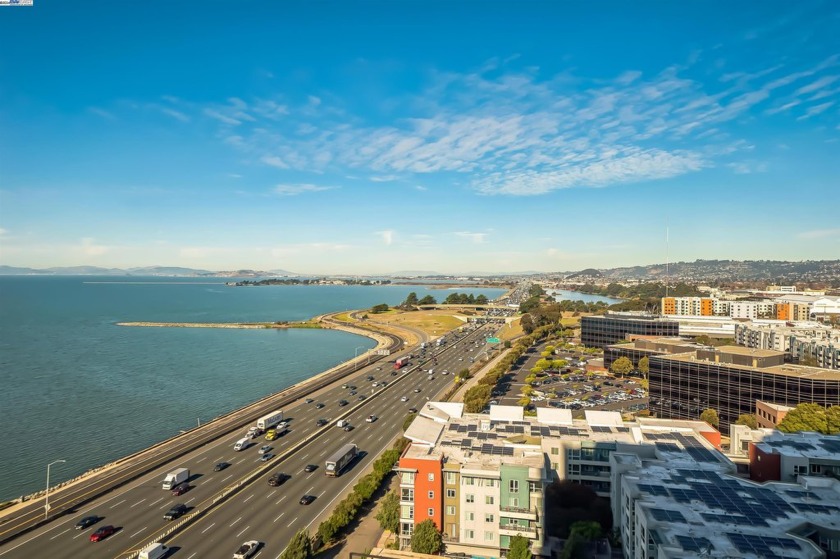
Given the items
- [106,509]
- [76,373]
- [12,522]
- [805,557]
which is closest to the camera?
[805,557]

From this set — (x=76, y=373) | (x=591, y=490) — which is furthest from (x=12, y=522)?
(x=76, y=373)

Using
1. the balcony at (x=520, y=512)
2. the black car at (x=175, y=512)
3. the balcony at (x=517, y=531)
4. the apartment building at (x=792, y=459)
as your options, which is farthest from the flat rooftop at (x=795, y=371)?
the black car at (x=175, y=512)

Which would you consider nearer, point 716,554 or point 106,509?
point 716,554

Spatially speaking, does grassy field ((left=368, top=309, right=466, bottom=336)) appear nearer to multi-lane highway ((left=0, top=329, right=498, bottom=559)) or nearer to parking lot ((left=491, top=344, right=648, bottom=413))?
parking lot ((left=491, top=344, right=648, bottom=413))

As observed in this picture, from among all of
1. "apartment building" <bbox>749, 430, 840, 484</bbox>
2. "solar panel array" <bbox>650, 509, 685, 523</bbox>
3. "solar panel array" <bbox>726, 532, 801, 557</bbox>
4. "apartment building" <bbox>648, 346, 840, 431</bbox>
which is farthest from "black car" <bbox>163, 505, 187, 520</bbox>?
"apartment building" <bbox>648, 346, 840, 431</bbox>

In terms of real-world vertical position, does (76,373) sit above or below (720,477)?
below

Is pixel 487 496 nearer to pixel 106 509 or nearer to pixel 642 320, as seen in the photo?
pixel 106 509

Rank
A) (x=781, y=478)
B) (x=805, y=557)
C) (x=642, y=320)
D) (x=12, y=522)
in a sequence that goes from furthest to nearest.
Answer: (x=642, y=320) < (x=12, y=522) < (x=781, y=478) < (x=805, y=557)
